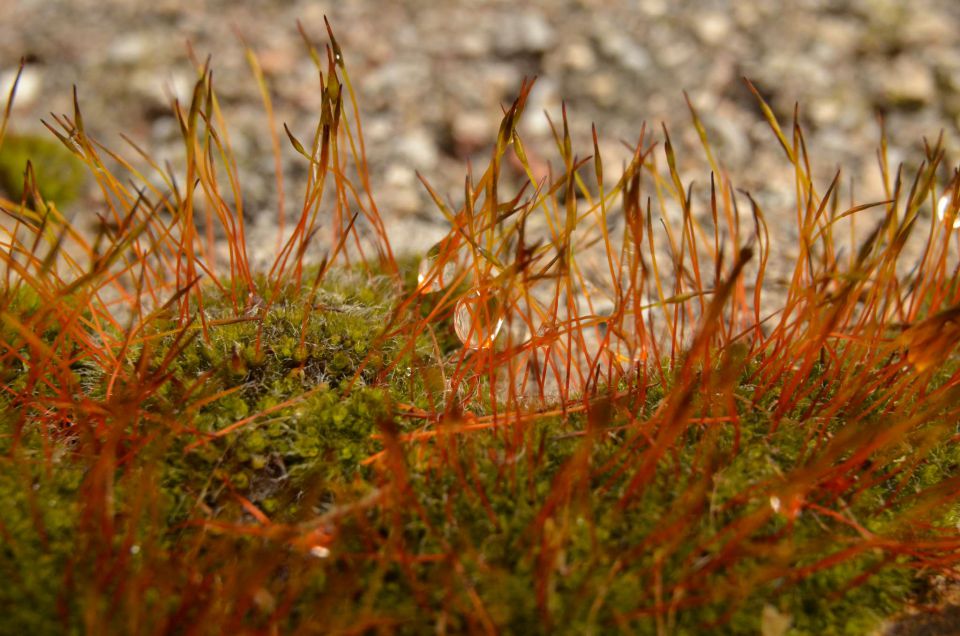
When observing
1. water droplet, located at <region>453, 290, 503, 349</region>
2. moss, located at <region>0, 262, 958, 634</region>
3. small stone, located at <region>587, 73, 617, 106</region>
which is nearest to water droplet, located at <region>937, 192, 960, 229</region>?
moss, located at <region>0, 262, 958, 634</region>

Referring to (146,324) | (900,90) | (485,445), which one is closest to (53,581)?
(146,324)

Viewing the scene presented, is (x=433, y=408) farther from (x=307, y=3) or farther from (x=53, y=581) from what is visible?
(x=307, y=3)

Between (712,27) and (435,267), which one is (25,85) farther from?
(712,27)

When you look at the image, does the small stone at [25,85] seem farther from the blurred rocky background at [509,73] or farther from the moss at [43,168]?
the moss at [43,168]

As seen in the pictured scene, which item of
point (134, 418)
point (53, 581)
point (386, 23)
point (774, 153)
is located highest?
point (386, 23)

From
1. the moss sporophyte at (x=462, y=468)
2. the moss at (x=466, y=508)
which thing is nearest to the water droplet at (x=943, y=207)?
the moss sporophyte at (x=462, y=468)

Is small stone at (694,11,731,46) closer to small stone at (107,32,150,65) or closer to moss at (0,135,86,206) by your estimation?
small stone at (107,32,150,65)
